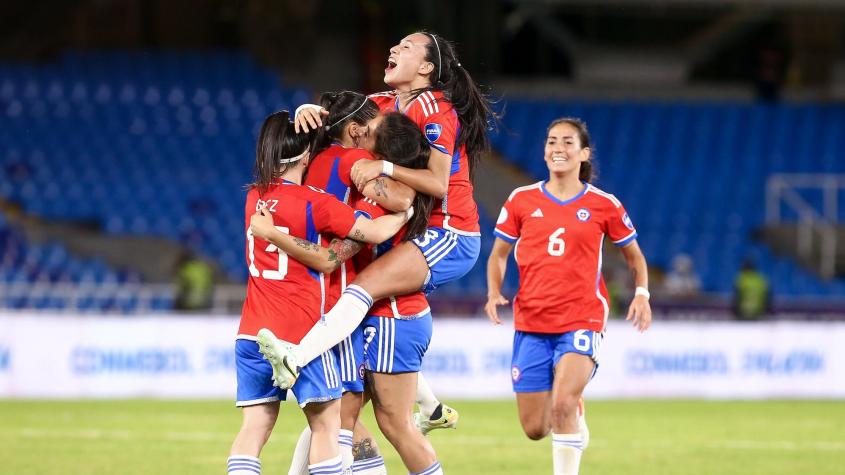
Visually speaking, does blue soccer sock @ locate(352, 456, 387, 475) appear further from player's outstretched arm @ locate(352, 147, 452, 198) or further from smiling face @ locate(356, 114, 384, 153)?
smiling face @ locate(356, 114, 384, 153)

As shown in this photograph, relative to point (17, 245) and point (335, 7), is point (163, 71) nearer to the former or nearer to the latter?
point (335, 7)

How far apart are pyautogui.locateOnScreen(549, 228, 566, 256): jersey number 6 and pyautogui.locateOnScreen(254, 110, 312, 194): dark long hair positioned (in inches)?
99.6

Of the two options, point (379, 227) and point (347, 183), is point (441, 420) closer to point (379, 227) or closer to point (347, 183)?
point (379, 227)

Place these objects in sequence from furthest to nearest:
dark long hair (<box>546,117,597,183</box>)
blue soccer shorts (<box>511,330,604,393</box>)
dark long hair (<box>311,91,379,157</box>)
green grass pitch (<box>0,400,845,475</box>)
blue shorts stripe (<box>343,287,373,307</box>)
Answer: green grass pitch (<box>0,400,845,475</box>)
dark long hair (<box>546,117,597,183</box>)
blue soccer shorts (<box>511,330,604,393</box>)
dark long hair (<box>311,91,379,157</box>)
blue shorts stripe (<box>343,287,373,307</box>)

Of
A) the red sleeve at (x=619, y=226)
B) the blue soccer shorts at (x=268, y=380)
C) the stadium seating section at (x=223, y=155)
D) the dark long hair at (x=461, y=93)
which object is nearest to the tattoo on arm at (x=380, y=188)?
the dark long hair at (x=461, y=93)

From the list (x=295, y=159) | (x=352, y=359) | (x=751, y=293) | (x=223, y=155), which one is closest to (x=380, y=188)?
(x=295, y=159)

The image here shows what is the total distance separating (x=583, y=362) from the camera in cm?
837

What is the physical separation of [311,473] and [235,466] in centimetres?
37

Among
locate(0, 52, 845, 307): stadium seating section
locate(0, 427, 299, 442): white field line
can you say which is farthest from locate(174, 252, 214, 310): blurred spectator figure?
locate(0, 427, 299, 442): white field line

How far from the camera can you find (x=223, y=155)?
82.8ft

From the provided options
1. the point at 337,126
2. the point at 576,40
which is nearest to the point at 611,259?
the point at 576,40

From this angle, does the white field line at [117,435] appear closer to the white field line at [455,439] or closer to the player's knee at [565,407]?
the white field line at [455,439]

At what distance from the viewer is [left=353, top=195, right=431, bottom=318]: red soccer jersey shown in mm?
7012

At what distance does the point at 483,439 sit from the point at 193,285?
346 inches
